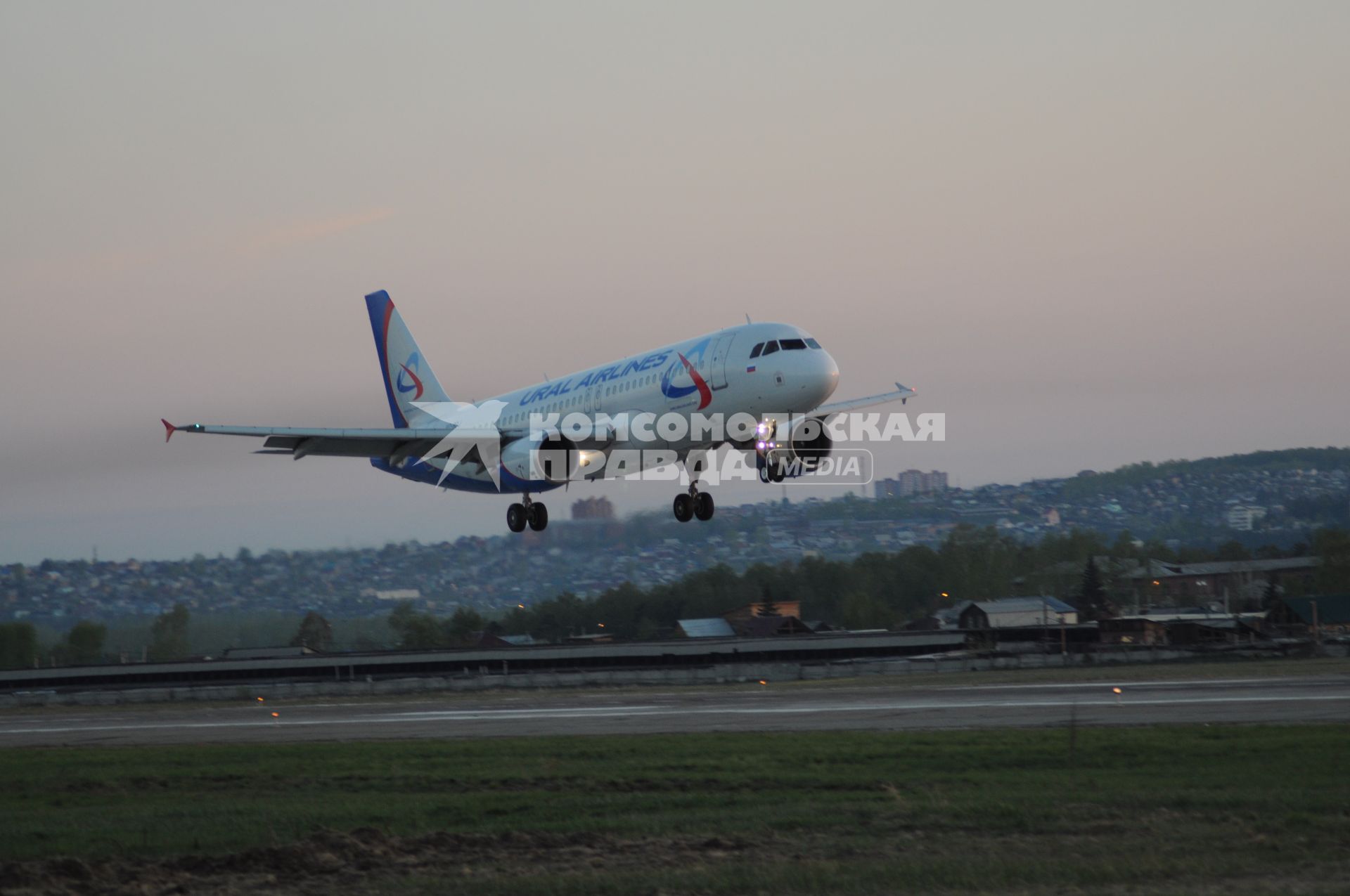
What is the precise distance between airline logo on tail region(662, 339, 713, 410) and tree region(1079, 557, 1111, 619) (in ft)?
260

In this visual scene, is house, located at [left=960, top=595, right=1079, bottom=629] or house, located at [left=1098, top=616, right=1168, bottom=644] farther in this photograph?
house, located at [left=960, top=595, right=1079, bottom=629]

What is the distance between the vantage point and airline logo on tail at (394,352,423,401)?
59562 mm

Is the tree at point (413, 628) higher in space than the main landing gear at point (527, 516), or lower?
lower

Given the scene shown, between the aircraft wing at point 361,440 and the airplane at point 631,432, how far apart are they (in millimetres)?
52

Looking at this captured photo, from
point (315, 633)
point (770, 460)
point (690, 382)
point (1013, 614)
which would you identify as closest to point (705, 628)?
point (1013, 614)

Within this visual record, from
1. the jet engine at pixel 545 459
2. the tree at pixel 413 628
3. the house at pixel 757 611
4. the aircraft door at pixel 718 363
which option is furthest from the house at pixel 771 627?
the aircraft door at pixel 718 363

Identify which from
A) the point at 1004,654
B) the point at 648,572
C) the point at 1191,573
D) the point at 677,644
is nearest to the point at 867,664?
the point at 1004,654

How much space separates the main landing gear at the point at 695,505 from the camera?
1721 inches

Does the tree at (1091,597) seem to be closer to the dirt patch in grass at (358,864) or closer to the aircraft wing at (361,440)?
the aircraft wing at (361,440)

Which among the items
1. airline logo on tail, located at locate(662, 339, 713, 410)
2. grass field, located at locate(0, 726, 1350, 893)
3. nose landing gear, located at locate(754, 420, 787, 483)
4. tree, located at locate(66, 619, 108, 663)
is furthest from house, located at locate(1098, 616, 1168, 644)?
tree, located at locate(66, 619, 108, 663)

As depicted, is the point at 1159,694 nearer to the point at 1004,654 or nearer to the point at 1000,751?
the point at 1000,751

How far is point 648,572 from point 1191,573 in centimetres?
6401

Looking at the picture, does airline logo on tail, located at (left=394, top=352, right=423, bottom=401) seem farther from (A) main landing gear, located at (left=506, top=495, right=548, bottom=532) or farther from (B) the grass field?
(B) the grass field

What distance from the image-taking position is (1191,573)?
139 metres
